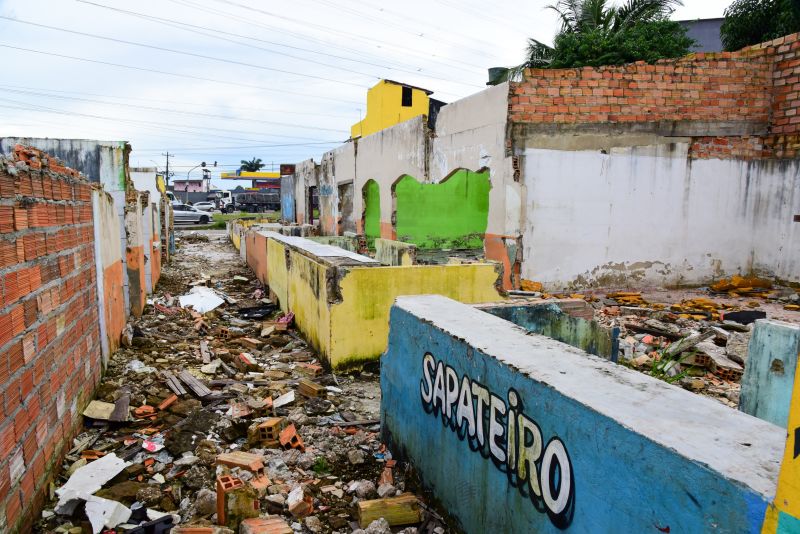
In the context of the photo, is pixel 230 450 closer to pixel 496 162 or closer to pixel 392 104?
pixel 496 162

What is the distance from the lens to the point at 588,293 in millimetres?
9938

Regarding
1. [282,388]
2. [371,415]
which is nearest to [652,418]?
[371,415]

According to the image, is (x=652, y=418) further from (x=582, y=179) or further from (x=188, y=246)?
(x=188, y=246)

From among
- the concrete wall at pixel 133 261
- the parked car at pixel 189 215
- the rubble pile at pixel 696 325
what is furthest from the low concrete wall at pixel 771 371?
the parked car at pixel 189 215

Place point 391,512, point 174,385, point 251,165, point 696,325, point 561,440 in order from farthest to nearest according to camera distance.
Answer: point 251,165, point 696,325, point 174,385, point 391,512, point 561,440

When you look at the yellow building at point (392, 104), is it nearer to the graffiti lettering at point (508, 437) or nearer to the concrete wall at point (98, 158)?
the concrete wall at point (98, 158)

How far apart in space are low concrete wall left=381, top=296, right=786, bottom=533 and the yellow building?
28576mm

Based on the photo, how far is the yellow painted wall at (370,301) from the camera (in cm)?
573

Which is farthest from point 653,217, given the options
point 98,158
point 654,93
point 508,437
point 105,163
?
point 98,158

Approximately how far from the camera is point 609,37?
18984mm

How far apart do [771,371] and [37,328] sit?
14.8 ft

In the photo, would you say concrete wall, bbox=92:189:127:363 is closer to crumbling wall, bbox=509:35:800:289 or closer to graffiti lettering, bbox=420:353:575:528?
graffiti lettering, bbox=420:353:575:528

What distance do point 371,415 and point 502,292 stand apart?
2.68m

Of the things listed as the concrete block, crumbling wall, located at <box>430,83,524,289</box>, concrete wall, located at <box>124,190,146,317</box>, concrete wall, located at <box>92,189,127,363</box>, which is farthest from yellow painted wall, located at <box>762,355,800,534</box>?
concrete wall, located at <box>124,190,146,317</box>
